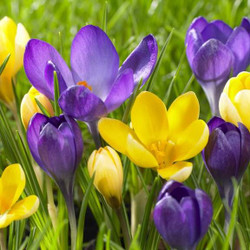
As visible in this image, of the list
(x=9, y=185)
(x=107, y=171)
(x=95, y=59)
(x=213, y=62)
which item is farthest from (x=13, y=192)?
(x=213, y=62)

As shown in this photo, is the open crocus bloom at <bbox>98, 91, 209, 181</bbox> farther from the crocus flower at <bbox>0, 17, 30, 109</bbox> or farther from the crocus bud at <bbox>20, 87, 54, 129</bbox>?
the crocus flower at <bbox>0, 17, 30, 109</bbox>

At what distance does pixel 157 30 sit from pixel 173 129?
1.01m

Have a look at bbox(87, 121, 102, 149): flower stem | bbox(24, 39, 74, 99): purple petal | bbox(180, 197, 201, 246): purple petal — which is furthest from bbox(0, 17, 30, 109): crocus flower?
bbox(180, 197, 201, 246): purple petal

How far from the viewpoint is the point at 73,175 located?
70cm

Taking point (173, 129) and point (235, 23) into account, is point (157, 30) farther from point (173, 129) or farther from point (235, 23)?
point (173, 129)

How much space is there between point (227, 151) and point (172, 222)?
0.13m

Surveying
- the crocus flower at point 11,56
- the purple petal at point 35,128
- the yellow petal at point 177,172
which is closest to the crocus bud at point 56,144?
the purple petal at point 35,128

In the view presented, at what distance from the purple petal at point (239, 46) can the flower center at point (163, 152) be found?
0.85 feet

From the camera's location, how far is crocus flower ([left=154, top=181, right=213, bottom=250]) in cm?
56

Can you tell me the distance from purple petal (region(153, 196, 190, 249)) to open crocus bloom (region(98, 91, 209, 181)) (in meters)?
0.09

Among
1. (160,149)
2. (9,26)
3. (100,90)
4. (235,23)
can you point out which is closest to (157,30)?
(235,23)

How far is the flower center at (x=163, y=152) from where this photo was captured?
694 mm

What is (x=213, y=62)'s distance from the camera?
2.78 feet

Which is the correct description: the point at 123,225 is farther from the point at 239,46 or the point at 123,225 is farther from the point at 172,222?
the point at 239,46
